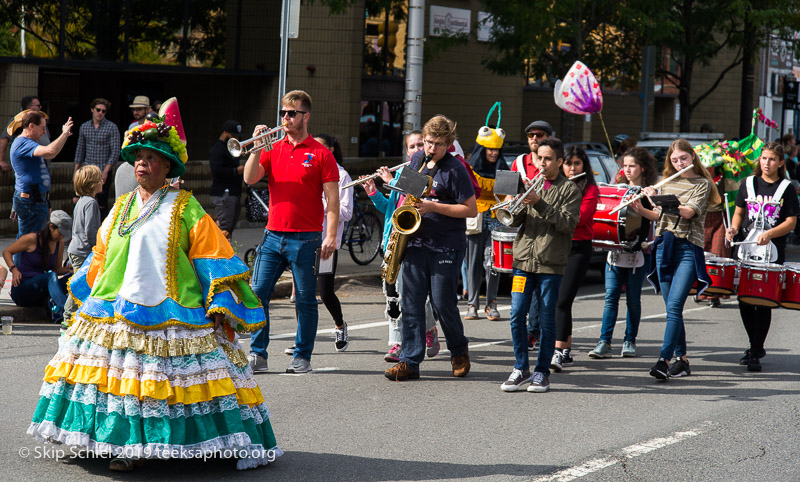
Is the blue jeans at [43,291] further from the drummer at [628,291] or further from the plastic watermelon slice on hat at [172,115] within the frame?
the drummer at [628,291]

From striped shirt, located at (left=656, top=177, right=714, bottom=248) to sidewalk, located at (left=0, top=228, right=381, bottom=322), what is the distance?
4978mm

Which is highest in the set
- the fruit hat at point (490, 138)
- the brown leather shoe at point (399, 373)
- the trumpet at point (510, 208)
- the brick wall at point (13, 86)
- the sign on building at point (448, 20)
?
the sign on building at point (448, 20)

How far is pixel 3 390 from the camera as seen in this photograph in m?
6.96

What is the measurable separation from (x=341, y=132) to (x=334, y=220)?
1374cm

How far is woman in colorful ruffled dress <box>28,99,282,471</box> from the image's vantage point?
4.94 m

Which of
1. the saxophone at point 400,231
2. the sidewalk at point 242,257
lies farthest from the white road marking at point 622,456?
the sidewalk at point 242,257

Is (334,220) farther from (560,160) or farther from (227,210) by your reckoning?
(227,210)

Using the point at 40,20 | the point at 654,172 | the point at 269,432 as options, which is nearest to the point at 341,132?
the point at 40,20

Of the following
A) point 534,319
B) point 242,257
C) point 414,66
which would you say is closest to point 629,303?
point 534,319

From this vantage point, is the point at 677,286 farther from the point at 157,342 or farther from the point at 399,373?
the point at 157,342

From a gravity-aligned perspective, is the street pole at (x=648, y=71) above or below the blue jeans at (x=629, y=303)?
above

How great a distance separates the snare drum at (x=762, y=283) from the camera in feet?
27.3

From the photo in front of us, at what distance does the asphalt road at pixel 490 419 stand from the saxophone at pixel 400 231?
2.75 ft

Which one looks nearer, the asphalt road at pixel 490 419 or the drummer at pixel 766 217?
the asphalt road at pixel 490 419
